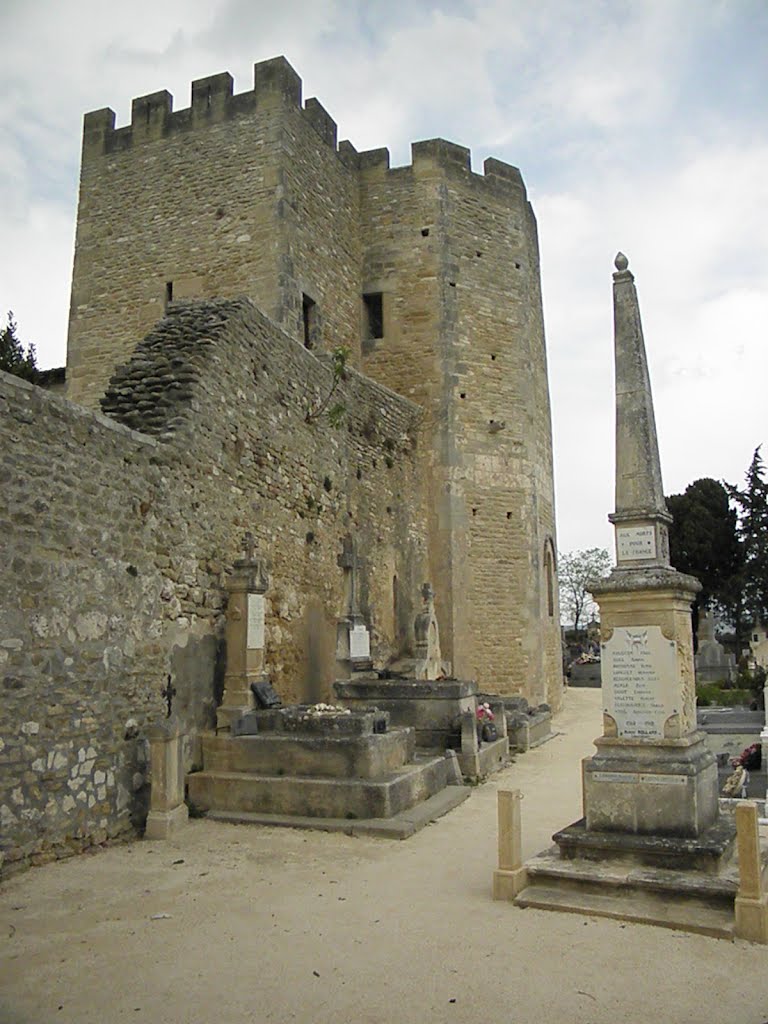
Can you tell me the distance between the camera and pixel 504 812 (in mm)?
5715

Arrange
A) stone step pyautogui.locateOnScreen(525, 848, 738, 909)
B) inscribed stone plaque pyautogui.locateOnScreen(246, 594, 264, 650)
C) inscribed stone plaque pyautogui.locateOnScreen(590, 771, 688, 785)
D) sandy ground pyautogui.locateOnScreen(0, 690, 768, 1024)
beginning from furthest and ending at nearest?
inscribed stone plaque pyautogui.locateOnScreen(246, 594, 264, 650), inscribed stone plaque pyautogui.locateOnScreen(590, 771, 688, 785), stone step pyautogui.locateOnScreen(525, 848, 738, 909), sandy ground pyautogui.locateOnScreen(0, 690, 768, 1024)

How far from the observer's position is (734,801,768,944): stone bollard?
4.76m

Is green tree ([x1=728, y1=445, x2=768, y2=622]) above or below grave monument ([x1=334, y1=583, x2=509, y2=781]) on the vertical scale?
above

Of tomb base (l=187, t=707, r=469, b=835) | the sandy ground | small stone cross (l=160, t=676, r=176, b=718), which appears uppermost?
small stone cross (l=160, t=676, r=176, b=718)

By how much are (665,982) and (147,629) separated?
5696mm

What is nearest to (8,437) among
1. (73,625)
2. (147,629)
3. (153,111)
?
(73,625)

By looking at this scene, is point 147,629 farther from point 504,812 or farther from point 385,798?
point 504,812

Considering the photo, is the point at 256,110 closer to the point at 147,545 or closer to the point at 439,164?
the point at 439,164

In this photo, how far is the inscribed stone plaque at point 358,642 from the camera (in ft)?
40.7

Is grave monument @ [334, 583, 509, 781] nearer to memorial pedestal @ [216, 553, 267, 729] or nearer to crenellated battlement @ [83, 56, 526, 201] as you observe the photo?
memorial pedestal @ [216, 553, 267, 729]

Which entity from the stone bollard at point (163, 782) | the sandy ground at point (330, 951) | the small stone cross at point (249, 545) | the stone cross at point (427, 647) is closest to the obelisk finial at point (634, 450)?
the sandy ground at point (330, 951)

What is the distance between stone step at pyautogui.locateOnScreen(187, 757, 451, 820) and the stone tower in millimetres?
8279

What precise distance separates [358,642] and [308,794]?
4.45m

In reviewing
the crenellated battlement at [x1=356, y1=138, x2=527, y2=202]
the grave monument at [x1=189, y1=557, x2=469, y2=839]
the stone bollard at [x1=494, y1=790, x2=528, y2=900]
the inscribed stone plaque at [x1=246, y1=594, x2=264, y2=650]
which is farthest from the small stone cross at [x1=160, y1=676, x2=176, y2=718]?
the crenellated battlement at [x1=356, y1=138, x2=527, y2=202]
